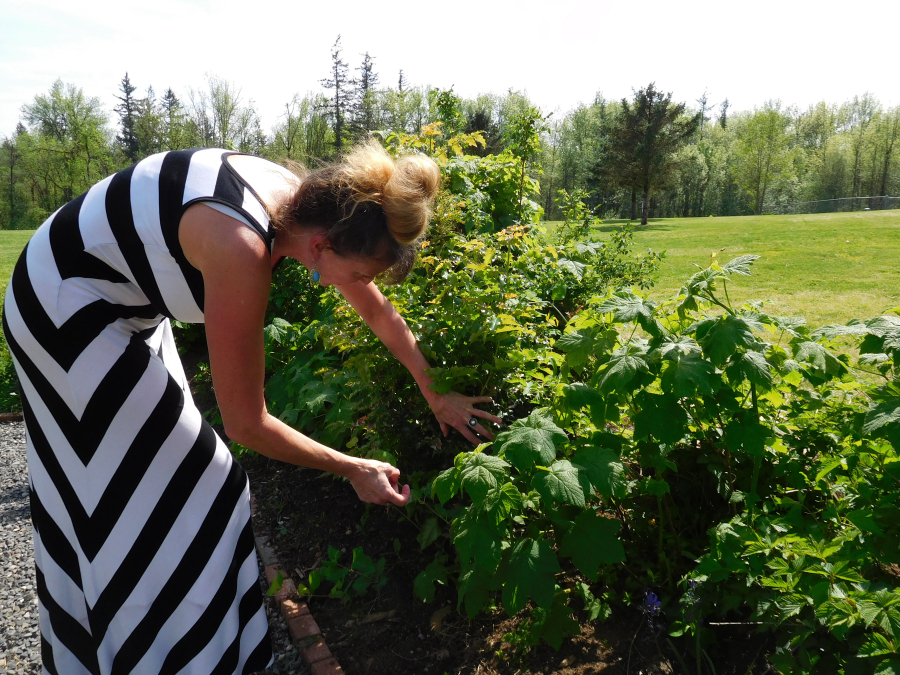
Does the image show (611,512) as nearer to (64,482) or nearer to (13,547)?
(64,482)

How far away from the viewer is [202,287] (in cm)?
155

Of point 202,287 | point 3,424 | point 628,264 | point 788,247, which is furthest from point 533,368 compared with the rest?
point 788,247

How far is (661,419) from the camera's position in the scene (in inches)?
63.4

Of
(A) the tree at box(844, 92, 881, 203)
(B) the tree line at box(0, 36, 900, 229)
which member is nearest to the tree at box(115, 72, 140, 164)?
(B) the tree line at box(0, 36, 900, 229)

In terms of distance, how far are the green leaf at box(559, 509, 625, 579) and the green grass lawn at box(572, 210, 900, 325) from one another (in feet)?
6.32

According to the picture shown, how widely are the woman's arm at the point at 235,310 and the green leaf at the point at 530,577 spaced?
0.72 m

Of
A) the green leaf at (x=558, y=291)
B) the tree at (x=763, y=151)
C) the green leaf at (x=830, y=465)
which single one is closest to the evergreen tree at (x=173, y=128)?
the green leaf at (x=558, y=291)

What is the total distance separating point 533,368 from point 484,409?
0.25 m

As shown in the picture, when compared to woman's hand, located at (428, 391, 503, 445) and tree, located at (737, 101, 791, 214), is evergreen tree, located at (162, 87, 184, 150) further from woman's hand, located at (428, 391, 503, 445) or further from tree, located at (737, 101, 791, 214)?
tree, located at (737, 101, 791, 214)

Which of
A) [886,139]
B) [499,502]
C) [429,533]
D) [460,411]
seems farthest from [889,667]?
[886,139]

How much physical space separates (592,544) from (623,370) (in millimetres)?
506

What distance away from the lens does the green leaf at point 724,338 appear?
1.47 meters

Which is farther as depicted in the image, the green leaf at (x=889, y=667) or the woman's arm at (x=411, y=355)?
the woman's arm at (x=411, y=355)

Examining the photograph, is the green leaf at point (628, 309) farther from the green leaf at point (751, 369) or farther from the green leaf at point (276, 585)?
the green leaf at point (276, 585)
